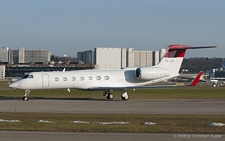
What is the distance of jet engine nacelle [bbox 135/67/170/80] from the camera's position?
126ft

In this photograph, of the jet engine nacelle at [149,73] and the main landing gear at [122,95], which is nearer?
the main landing gear at [122,95]

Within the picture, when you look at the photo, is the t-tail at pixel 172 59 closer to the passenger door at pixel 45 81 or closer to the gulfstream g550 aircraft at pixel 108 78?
the gulfstream g550 aircraft at pixel 108 78

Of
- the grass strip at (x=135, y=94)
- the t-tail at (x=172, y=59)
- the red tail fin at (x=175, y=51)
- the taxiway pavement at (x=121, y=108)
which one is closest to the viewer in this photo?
the taxiway pavement at (x=121, y=108)

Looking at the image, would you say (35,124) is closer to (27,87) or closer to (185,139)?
(185,139)

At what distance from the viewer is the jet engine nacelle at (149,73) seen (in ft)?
126

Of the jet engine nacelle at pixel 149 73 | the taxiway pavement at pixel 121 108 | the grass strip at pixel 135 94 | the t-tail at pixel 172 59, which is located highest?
the t-tail at pixel 172 59

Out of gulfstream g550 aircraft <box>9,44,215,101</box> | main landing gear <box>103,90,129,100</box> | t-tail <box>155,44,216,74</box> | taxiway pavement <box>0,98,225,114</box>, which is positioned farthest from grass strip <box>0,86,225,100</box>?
taxiway pavement <box>0,98,225,114</box>

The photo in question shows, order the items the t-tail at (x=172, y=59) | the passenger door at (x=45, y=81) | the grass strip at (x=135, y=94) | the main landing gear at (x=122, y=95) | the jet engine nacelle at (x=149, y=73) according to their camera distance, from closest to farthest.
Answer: the passenger door at (x=45, y=81) < the main landing gear at (x=122, y=95) < the jet engine nacelle at (x=149, y=73) < the t-tail at (x=172, y=59) < the grass strip at (x=135, y=94)

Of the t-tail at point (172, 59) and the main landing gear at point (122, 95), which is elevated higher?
the t-tail at point (172, 59)

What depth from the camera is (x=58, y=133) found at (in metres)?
15.5

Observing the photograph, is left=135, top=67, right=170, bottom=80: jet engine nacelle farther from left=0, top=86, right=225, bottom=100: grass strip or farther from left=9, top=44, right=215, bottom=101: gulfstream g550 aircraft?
left=0, top=86, right=225, bottom=100: grass strip

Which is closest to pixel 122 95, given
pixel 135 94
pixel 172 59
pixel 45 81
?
pixel 172 59

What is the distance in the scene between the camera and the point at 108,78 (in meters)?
38.2

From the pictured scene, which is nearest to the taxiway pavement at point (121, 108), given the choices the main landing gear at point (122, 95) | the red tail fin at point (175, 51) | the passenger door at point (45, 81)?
the passenger door at point (45, 81)
